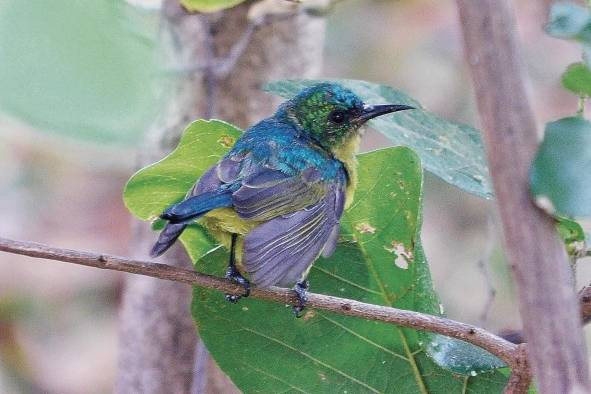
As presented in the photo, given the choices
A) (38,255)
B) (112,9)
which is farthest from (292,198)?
(112,9)

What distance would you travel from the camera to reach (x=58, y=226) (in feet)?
17.5

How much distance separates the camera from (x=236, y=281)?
1.70 metres

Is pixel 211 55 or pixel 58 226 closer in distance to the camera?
pixel 211 55

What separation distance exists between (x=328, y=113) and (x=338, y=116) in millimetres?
33

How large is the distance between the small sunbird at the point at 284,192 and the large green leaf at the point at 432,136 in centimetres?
5

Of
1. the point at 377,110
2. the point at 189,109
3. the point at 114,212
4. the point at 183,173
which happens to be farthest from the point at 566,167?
the point at 114,212

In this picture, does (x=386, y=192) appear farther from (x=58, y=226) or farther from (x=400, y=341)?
(x=58, y=226)

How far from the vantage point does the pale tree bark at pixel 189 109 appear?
2645 millimetres

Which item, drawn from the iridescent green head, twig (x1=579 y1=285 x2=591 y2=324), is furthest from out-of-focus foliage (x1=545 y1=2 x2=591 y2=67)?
the iridescent green head

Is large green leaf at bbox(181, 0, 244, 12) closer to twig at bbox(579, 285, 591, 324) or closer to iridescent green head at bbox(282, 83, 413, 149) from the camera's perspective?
iridescent green head at bbox(282, 83, 413, 149)

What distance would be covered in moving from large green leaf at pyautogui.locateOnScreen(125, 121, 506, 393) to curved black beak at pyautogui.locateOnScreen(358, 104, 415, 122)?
19cm

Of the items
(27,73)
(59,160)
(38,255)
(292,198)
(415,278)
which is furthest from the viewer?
(59,160)

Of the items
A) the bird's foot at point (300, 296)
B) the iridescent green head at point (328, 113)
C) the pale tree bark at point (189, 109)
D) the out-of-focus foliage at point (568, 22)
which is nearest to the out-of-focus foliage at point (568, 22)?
the out-of-focus foliage at point (568, 22)

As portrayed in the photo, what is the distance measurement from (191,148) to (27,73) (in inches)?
46.0
